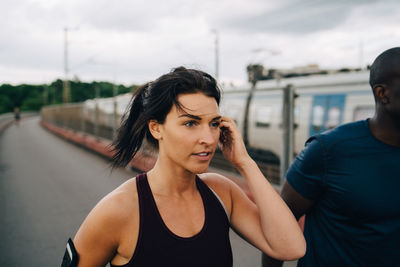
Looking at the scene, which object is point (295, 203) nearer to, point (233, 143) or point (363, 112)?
point (233, 143)

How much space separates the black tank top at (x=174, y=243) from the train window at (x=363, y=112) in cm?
727

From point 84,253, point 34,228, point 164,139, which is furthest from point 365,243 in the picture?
point 34,228

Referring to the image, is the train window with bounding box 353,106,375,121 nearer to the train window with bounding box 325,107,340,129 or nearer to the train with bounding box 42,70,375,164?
the train with bounding box 42,70,375,164

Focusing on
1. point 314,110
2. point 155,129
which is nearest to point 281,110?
point 155,129

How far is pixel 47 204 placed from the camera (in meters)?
6.23

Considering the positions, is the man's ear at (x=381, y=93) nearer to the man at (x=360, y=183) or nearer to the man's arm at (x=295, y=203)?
the man at (x=360, y=183)

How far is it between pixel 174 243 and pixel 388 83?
1219mm

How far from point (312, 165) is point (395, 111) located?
45 centimetres

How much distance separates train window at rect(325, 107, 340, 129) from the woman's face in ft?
27.1

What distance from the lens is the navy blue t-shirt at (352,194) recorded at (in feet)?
5.54

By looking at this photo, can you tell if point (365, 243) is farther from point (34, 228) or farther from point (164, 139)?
point (34, 228)

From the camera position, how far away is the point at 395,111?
1.72 metres

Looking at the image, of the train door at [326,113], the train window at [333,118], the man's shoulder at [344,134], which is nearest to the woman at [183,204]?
the man's shoulder at [344,134]

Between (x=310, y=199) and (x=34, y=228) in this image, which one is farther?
(x=34, y=228)
